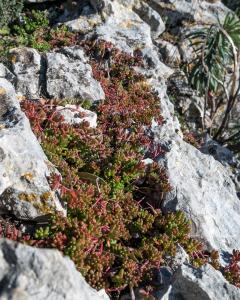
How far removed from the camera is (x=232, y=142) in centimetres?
1286

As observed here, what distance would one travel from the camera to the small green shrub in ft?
35.6

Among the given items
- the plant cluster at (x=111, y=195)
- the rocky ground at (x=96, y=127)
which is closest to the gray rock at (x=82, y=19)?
the rocky ground at (x=96, y=127)

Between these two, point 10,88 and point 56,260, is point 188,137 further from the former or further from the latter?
point 56,260

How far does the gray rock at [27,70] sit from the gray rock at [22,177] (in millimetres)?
2195

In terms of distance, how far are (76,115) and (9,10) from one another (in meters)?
4.59

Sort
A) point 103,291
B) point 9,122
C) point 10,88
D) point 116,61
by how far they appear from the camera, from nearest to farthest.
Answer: point 103,291 → point 9,122 → point 10,88 → point 116,61

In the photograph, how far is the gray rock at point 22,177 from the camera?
235 inches

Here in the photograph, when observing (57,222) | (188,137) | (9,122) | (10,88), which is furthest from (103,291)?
(188,137)

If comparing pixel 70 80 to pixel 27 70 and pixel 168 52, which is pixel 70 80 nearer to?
pixel 27 70

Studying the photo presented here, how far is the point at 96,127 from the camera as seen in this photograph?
27.4 ft

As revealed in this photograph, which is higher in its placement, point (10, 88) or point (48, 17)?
point (10, 88)

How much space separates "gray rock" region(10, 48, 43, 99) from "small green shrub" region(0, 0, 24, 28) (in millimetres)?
2193

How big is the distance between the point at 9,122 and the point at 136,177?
91.5 inches

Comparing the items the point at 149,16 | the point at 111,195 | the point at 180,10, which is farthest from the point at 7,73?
the point at 180,10
